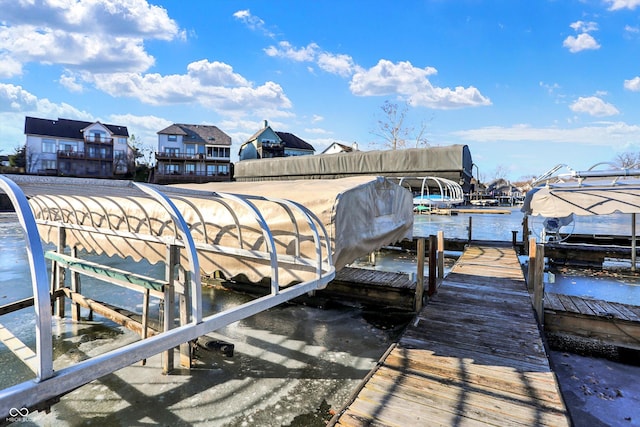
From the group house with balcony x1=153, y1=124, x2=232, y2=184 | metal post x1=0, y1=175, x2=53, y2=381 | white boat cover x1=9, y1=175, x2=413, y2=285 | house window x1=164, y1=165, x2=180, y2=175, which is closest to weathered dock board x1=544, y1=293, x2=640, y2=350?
white boat cover x1=9, y1=175, x2=413, y2=285

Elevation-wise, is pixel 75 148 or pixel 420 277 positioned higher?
pixel 75 148

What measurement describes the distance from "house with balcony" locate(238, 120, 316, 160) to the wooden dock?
117ft

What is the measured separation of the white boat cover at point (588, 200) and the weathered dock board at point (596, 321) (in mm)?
2590

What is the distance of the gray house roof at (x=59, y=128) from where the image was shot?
124 feet

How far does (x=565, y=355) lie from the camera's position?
5539 millimetres

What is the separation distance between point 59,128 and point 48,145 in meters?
2.61

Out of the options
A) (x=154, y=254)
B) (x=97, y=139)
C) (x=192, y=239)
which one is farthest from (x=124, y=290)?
(x=97, y=139)

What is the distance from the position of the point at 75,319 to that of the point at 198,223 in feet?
13.7

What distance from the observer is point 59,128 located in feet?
130

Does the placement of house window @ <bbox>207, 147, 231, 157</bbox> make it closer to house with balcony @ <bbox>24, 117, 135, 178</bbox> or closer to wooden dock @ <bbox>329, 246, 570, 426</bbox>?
house with balcony @ <bbox>24, 117, 135, 178</bbox>

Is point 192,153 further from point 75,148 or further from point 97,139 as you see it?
point 75,148

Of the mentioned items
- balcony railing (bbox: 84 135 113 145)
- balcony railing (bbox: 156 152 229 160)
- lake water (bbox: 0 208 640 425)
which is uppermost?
balcony railing (bbox: 84 135 113 145)

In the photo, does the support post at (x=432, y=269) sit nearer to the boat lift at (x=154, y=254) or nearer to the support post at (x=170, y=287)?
the boat lift at (x=154, y=254)

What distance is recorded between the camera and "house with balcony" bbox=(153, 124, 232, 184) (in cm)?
4084
